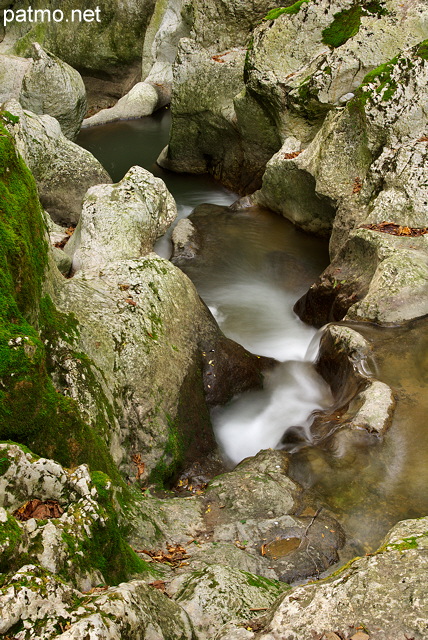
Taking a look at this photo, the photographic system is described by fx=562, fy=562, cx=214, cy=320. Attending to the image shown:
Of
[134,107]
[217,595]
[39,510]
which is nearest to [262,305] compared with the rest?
[217,595]

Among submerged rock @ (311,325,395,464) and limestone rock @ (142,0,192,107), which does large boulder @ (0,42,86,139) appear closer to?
submerged rock @ (311,325,395,464)

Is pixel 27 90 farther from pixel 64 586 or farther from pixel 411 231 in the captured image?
pixel 64 586

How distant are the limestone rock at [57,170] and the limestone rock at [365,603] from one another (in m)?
9.73

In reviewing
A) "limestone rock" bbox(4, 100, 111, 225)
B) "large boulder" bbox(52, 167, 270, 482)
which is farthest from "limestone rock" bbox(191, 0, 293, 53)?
"large boulder" bbox(52, 167, 270, 482)

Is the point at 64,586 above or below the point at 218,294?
above

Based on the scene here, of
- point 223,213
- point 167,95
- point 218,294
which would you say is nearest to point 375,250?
point 218,294

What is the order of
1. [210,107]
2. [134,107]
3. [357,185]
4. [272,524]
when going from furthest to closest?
[134,107] → [210,107] → [357,185] → [272,524]

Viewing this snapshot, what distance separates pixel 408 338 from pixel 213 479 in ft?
10.1

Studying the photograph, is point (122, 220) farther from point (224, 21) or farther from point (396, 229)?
point (224, 21)

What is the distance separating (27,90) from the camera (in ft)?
45.9

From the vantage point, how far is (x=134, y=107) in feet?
76.1

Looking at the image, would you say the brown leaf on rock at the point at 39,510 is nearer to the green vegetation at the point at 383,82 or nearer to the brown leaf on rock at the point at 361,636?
the brown leaf on rock at the point at 361,636

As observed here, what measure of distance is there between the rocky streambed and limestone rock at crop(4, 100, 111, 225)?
0.05 m

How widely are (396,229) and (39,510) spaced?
7069mm
